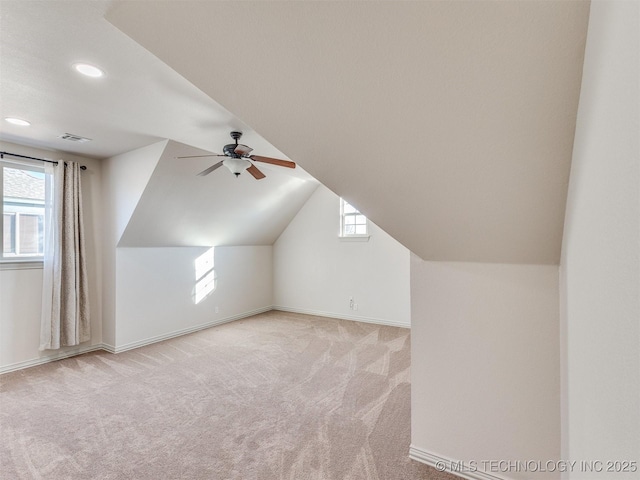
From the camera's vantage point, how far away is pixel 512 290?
1662mm

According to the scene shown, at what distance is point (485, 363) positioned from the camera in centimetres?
174

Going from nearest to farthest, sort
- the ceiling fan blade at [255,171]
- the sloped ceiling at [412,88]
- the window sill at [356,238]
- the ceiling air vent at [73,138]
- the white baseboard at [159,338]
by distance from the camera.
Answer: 1. the sloped ceiling at [412,88]
2. the ceiling air vent at [73,138]
3. the ceiling fan blade at [255,171]
4. the white baseboard at [159,338]
5. the window sill at [356,238]

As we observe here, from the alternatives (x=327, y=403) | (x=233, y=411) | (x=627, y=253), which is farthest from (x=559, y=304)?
(x=233, y=411)

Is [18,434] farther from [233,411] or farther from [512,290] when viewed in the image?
[512,290]

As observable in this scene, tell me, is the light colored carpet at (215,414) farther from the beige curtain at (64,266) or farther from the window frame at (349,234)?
the window frame at (349,234)

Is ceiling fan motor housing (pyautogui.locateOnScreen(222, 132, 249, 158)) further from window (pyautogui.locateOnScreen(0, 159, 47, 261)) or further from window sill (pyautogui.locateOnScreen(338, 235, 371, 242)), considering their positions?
window sill (pyautogui.locateOnScreen(338, 235, 371, 242))

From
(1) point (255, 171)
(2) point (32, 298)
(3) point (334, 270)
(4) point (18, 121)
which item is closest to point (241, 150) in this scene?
(1) point (255, 171)

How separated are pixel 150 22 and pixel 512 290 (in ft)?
6.37

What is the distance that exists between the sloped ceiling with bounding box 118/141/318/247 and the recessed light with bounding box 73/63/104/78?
4.32ft

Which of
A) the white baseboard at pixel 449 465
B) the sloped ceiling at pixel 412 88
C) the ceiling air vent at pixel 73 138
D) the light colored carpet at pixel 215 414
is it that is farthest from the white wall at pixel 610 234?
the ceiling air vent at pixel 73 138

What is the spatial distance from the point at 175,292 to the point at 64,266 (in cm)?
132

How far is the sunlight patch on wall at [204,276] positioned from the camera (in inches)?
192

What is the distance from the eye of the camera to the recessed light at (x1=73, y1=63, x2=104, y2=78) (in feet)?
6.15

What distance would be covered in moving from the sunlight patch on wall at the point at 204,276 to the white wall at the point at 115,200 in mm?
1144
